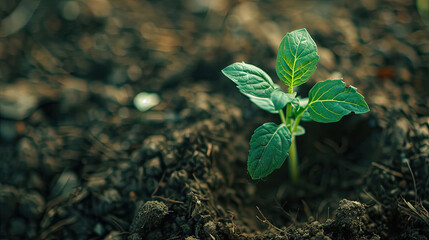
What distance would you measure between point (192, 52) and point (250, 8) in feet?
2.34

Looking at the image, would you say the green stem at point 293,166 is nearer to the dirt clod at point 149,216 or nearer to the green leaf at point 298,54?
the green leaf at point 298,54

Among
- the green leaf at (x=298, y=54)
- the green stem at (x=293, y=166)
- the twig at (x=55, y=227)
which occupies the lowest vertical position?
the twig at (x=55, y=227)

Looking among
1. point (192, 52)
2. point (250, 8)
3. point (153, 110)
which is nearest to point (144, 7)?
point (192, 52)

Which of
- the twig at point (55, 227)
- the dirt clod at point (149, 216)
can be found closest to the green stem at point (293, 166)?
the dirt clod at point (149, 216)

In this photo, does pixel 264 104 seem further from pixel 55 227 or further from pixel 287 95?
pixel 55 227

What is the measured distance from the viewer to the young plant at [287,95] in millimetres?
1378

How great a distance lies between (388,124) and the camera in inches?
72.7

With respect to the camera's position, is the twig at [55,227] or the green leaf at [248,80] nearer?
the green leaf at [248,80]

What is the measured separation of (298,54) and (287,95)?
22 cm

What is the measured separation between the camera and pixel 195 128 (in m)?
1.90

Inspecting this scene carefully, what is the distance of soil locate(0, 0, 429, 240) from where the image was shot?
5.32 ft

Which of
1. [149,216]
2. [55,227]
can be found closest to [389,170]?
[149,216]

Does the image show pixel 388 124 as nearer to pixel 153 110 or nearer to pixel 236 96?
pixel 236 96

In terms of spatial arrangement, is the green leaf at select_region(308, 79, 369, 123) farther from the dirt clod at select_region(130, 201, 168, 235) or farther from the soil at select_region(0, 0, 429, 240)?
the dirt clod at select_region(130, 201, 168, 235)
